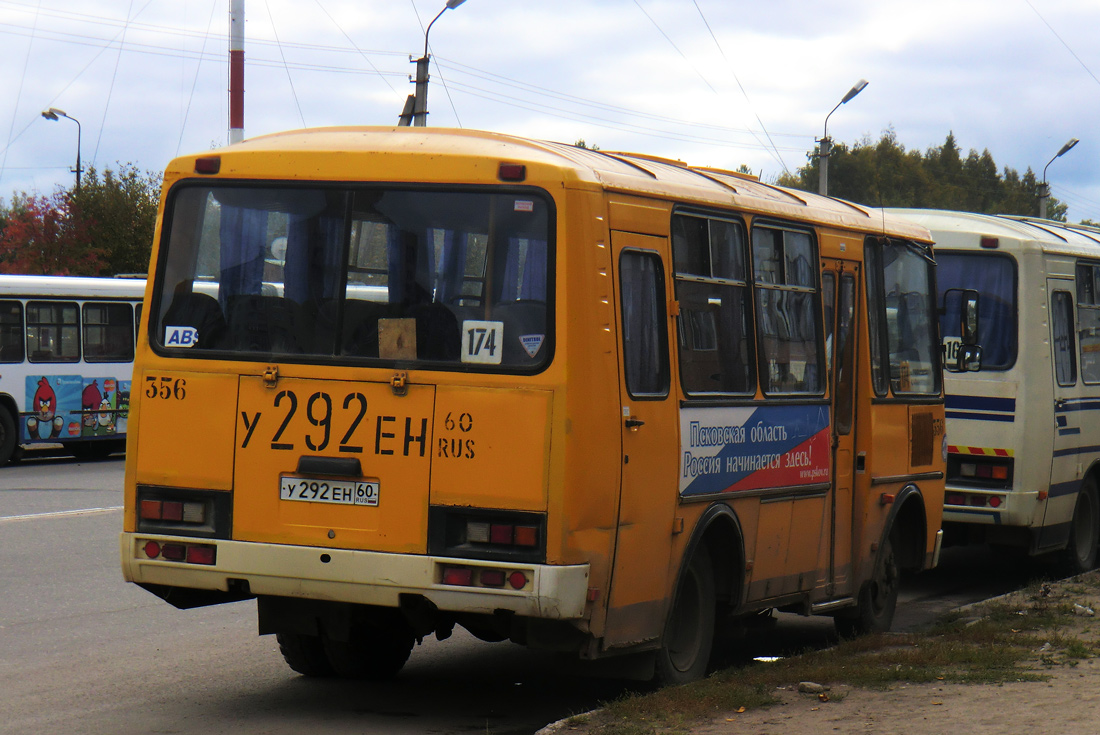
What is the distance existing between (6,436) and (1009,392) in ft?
48.9

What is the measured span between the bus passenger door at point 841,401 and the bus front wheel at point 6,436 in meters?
15.5

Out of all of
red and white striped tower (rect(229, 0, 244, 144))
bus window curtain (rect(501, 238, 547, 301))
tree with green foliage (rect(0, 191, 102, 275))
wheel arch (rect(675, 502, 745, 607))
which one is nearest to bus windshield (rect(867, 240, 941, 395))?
wheel arch (rect(675, 502, 745, 607))

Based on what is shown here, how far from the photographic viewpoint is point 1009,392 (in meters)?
12.4

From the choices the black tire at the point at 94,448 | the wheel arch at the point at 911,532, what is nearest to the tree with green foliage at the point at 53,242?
the black tire at the point at 94,448

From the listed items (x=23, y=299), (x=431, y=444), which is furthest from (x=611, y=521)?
(x=23, y=299)

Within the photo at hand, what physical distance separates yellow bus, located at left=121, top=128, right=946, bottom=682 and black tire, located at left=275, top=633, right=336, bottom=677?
2.46ft

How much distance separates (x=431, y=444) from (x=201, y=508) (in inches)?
45.7

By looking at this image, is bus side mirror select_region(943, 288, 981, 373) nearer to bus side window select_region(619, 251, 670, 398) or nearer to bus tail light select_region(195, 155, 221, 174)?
bus side window select_region(619, 251, 670, 398)

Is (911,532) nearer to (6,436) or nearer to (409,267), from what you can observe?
(409,267)

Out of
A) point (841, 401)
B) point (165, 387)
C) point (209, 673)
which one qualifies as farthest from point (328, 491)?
point (841, 401)

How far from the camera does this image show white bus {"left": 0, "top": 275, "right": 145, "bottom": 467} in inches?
860

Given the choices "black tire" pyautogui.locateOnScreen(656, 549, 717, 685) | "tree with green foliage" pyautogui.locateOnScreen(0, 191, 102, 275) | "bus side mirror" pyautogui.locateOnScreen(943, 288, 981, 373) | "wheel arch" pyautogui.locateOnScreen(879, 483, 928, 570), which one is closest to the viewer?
"black tire" pyautogui.locateOnScreen(656, 549, 717, 685)

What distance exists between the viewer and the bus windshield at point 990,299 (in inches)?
494

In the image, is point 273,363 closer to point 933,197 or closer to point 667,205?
point 667,205
